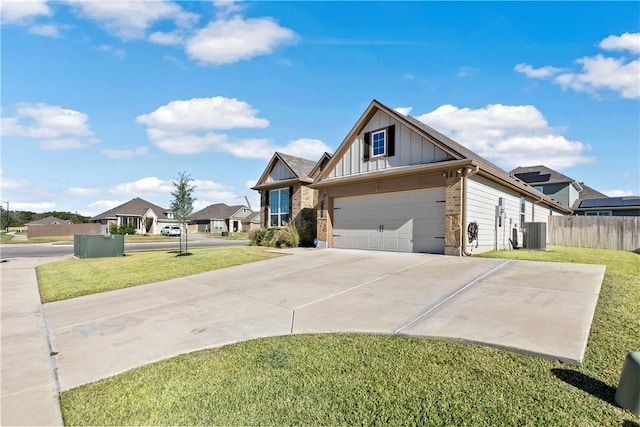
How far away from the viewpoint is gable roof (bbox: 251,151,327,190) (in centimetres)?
1807

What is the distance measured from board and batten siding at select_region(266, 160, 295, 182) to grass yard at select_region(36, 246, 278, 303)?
23.3 ft

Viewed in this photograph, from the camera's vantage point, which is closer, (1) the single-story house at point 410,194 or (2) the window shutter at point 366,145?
(1) the single-story house at point 410,194

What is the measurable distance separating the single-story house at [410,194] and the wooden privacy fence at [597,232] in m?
3.79

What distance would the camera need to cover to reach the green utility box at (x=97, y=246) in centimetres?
1522

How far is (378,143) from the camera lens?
1325cm

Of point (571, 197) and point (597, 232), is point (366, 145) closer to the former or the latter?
point (597, 232)

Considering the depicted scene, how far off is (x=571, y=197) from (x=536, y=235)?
20.5 meters

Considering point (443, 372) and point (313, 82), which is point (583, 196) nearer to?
point (313, 82)

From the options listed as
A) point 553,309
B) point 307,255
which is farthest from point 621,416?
point 307,255

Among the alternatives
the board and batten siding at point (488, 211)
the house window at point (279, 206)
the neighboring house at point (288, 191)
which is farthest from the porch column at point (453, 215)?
the house window at point (279, 206)

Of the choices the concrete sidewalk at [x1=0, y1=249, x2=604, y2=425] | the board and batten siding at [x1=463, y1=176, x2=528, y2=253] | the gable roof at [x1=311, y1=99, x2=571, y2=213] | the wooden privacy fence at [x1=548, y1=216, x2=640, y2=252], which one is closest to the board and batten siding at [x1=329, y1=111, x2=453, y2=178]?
the gable roof at [x1=311, y1=99, x2=571, y2=213]

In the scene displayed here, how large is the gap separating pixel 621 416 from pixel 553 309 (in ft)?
8.53

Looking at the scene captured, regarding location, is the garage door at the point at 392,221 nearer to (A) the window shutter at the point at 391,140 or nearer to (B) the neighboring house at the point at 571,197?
(A) the window shutter at the point at 391,140

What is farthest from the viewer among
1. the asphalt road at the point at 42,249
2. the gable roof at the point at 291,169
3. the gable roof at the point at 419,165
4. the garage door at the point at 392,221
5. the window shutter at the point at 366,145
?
the asphalt road at the point at 42,249
